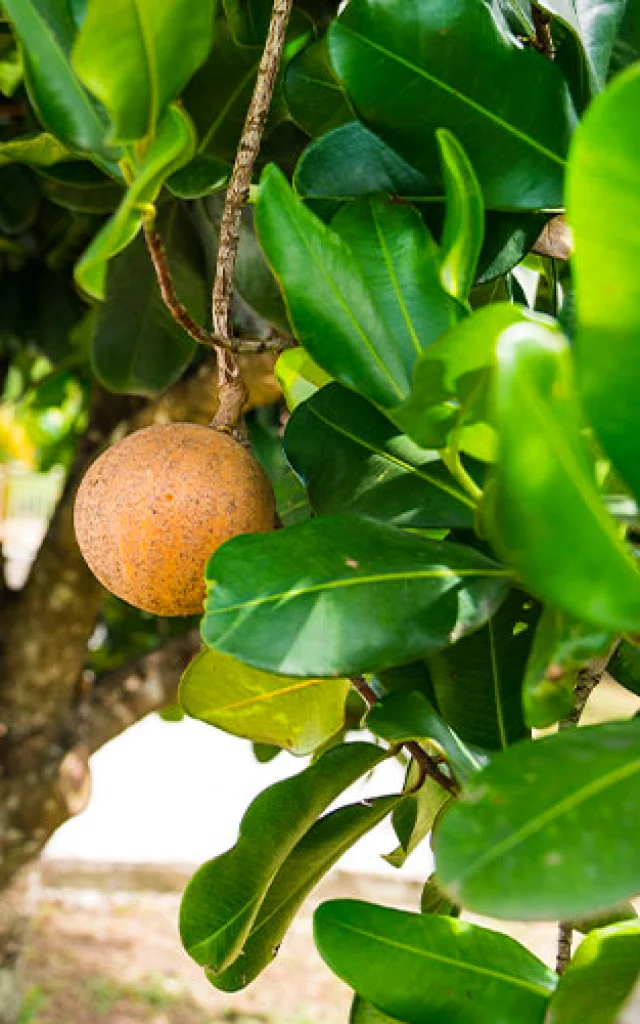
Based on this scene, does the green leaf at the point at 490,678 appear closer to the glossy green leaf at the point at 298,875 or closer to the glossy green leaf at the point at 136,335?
the glossy green leaf at the point at 298,875

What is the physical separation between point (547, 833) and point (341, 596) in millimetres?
113

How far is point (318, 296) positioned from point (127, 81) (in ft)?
0.34

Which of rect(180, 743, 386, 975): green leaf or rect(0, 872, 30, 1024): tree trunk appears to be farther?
rect(0, 872, 30, 1024): tree trunk

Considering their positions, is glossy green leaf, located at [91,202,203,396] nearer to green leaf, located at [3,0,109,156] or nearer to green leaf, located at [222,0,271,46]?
green leaf, located at [222,0,271,46]

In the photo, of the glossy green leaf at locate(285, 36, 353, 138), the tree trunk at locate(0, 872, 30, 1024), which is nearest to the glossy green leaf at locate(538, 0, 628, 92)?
the glossy green leaf at locate(285, 36, 353, 138)

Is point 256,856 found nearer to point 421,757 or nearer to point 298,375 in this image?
point 421,757

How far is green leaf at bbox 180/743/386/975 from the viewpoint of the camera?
55 centimetres

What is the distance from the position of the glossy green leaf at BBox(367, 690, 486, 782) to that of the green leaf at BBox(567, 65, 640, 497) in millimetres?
196

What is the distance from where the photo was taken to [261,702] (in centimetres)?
58

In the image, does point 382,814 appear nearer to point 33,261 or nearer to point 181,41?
point 181,41

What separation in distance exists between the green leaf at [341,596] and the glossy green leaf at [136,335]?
0.64 m

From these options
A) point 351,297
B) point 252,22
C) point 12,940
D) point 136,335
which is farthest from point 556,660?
point 12,940

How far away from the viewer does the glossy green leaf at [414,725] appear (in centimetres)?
45

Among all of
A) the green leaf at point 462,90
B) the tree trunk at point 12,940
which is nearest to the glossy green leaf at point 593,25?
the green leaf at point 462,90
